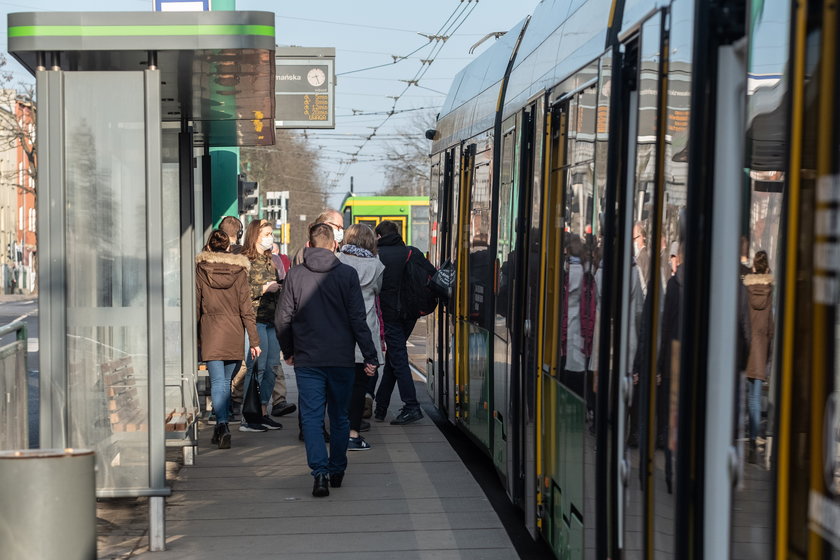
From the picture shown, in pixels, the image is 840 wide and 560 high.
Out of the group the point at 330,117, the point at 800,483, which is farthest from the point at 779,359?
the point at 330,117

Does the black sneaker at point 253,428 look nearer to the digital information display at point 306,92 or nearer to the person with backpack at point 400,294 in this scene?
the person with backpack at point 400,294

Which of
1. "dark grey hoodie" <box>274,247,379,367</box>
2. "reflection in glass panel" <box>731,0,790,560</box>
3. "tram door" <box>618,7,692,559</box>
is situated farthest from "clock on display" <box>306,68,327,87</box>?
"reflection in glass panel" <box>731,0,790,560</box>

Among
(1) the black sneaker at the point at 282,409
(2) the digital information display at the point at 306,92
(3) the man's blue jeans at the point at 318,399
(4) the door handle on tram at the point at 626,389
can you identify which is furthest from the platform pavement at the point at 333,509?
(2) the digital information display at the point at 306,92

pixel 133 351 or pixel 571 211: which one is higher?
pixel 571 211

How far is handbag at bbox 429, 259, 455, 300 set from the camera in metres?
9.70

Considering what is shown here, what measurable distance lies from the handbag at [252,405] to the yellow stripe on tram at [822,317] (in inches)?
338

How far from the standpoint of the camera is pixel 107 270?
6516 mm

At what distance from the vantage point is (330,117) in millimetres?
16438

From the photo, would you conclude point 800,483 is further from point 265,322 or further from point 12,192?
point 12,192

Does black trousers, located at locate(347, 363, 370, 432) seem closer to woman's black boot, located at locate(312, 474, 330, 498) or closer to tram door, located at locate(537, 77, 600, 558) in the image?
woman's black boot, located at locate(312, 474, 330, 498)

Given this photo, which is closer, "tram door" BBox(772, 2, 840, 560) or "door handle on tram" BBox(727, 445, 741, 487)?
"tram door" BBox(772, 2, 840, 560)

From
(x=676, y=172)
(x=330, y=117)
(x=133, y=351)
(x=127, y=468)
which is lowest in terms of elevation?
(x=127, y=468)

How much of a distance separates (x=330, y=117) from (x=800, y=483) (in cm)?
1443

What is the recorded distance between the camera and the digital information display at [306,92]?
1617 cm
